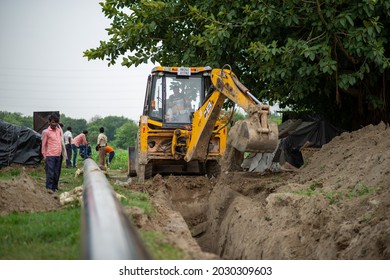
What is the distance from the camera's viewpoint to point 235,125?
13023mm

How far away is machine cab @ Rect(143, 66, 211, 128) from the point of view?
15.1 m

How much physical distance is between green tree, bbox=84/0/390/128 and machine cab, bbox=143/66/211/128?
1115mm

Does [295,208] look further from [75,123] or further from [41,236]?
[75,123]

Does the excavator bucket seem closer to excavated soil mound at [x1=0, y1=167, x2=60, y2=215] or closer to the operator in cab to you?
the operator in cab

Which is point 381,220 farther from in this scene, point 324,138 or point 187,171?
point 324,138

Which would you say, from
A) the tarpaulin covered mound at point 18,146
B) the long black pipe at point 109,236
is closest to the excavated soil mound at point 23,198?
the long black pipe at point 109,236

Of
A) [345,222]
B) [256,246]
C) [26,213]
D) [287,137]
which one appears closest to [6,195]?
[26,213]

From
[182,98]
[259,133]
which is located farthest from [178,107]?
[259,133]

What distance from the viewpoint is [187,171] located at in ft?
52.9

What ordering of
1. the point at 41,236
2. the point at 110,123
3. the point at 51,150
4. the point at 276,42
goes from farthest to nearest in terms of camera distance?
the point at 110,123 → the point at 276,42 → the point at 51,150 → the point at 41,236

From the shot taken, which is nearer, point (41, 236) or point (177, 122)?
point (41, 236)

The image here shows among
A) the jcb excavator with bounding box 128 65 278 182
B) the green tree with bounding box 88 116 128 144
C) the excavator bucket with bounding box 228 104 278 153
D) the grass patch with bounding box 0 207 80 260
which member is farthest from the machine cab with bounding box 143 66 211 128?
the green tree with bounding box 88 116 128 144

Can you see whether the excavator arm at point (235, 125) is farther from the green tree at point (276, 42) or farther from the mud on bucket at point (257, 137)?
the green tree at point (276, 42)

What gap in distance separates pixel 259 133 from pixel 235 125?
3.46 ft
